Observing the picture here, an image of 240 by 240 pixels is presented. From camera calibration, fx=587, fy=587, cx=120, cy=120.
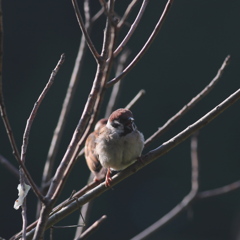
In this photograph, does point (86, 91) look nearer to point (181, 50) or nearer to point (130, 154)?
point (181, 50)

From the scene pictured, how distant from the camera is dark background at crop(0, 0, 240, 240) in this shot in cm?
1120

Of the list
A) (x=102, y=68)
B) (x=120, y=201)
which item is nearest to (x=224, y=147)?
(x=120, y=201)

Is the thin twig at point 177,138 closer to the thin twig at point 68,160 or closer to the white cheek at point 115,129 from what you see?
the thin twig at point 68,160

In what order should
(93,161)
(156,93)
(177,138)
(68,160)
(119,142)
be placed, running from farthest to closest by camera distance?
(156,93), (93,161), (119,142), (177,138), (68,160)

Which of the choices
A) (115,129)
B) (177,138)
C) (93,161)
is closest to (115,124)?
(115,129)

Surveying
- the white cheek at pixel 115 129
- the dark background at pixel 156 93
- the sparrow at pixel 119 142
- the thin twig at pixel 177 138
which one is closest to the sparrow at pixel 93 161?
the sparrow at pixel 119 142

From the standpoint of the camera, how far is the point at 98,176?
12.5ft

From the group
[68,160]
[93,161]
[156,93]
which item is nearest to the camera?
[68,160]

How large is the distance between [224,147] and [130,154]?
29.4ft

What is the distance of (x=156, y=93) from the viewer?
1196 cm

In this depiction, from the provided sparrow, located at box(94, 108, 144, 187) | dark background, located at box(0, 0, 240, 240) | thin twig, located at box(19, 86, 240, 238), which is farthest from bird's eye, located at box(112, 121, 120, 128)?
dark background, located at box(0, 0, 240, 240)

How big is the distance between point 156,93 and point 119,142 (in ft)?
27.7

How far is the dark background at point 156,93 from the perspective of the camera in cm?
1120

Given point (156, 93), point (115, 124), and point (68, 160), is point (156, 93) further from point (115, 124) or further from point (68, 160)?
point (68, 160)
